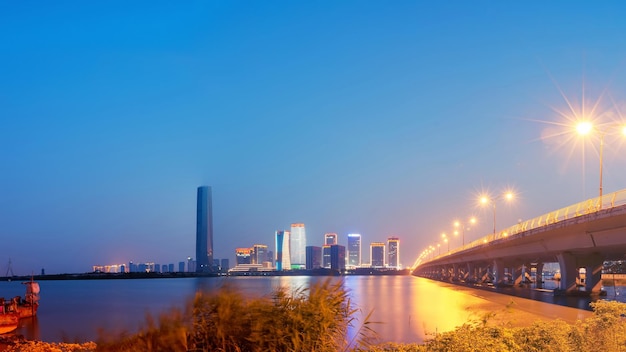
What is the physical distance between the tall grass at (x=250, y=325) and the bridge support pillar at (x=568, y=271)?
47.9 m

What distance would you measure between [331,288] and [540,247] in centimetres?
4827

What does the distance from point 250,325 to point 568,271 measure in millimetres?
50354

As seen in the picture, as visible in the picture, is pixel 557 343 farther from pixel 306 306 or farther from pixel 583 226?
pixel 583 226

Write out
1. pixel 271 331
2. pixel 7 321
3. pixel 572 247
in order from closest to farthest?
pixel 271 331, pixel 7 321, pixel 572 247

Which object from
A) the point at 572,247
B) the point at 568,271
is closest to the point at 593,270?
the point at 568,271

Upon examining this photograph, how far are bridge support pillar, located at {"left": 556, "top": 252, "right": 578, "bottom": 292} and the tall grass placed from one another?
4790 centimetres

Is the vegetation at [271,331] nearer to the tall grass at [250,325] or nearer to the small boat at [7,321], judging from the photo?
the tall grass at [250,325]

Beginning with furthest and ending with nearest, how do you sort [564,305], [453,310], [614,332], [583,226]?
[453,310] → [564,305] → [583,226] → [614,332]

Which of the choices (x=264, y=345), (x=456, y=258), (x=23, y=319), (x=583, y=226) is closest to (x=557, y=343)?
(x=264, y=345)

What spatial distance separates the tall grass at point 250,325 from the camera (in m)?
9.77

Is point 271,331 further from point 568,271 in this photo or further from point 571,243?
point 568,271

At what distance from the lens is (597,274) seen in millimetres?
54500

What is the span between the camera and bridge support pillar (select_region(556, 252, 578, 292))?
52.6m

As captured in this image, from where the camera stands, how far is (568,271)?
174 ft
